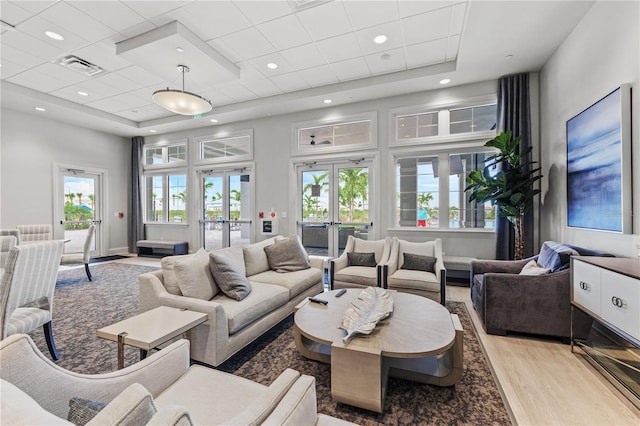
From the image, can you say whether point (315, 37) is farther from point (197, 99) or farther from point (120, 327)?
point (120, 327)

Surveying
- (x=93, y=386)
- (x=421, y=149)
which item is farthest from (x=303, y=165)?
(x=93, y=386)

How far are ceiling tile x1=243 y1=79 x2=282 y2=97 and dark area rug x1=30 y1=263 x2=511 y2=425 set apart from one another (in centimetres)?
394

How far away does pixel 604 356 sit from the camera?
2.33 metres

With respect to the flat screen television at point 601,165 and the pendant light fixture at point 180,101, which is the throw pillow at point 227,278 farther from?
the flat screen television at point 601,165

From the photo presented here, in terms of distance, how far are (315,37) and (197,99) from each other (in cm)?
174

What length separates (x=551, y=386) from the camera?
2023 mm

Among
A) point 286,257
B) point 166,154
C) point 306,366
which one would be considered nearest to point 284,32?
point 286,257

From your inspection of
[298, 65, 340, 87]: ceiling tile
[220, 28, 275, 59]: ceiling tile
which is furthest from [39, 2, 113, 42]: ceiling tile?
[298, 65, 340, 87]: ceiling tile

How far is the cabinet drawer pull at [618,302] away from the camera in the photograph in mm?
1864

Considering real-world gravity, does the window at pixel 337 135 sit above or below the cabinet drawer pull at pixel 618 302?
above

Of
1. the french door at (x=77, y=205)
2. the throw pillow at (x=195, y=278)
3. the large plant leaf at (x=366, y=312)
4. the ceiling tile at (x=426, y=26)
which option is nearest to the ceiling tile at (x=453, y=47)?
the ceiling tile at (x=426, y=26)

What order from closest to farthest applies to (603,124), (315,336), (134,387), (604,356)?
1. (134,387)
2. (315,336)
3. (604,356)
4. (603,124)

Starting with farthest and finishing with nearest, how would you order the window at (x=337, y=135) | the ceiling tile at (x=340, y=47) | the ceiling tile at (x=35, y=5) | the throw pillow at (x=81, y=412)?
1. the window at (x=337, y=135)
2. the ceiling tile at (x=340, y=47)
3. the ceiling tile at (x=35, y=5)
4. the throw pillow at (x=81, y=412)

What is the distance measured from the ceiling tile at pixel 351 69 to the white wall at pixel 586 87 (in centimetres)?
251
